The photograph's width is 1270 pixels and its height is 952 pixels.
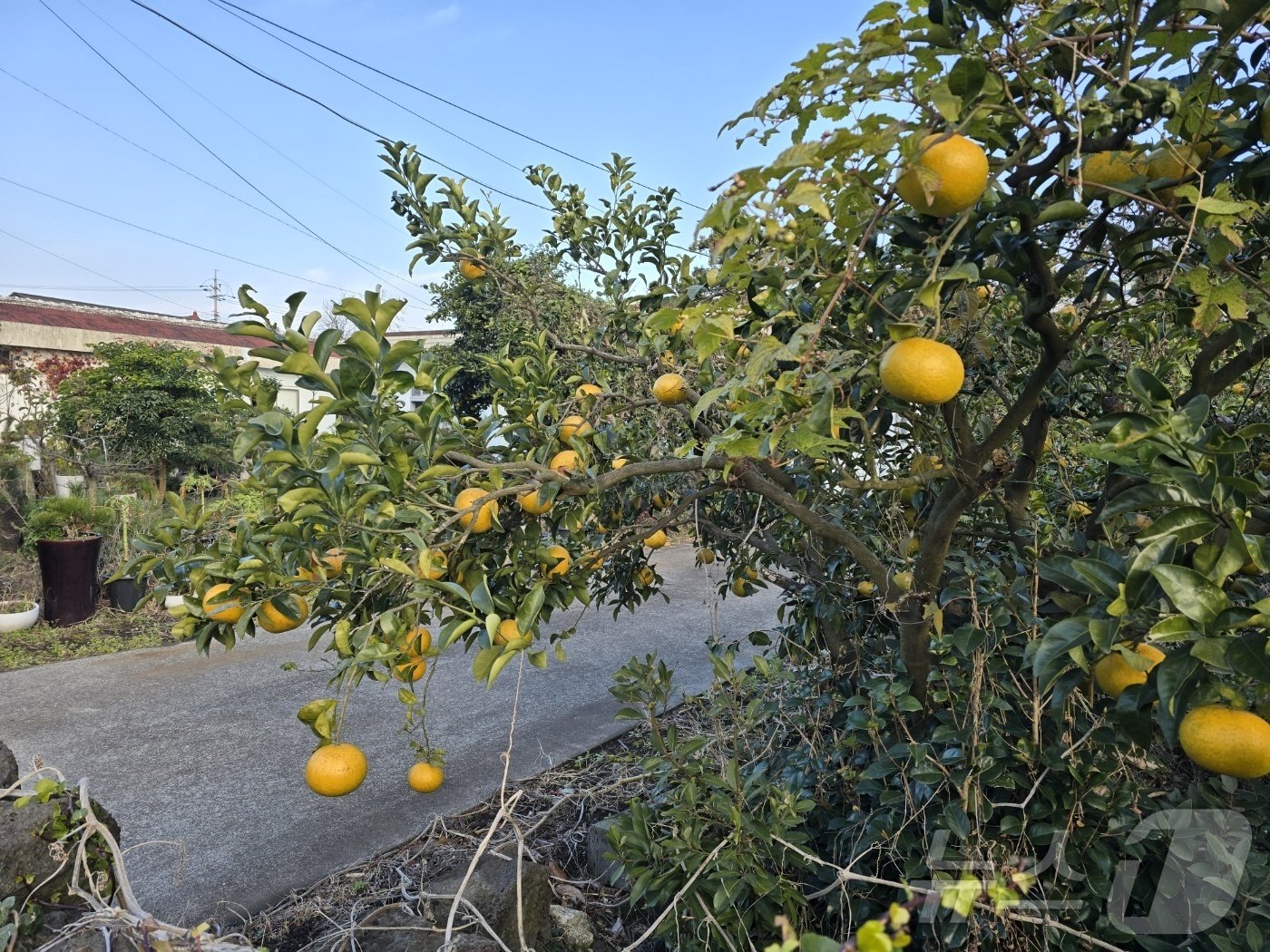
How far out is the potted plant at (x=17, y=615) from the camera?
18.1 ft

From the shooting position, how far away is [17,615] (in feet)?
18.2

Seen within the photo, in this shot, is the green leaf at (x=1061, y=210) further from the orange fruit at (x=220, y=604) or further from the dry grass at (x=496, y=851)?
the dry grass at (x=496, y=851)

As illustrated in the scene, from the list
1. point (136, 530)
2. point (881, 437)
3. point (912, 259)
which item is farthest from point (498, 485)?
point (136, 530)

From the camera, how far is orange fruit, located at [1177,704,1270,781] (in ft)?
2.96

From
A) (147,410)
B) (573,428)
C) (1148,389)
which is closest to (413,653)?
(573,428)

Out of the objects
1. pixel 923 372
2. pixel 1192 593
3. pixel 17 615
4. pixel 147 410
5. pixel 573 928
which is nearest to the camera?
pixel 1192 593

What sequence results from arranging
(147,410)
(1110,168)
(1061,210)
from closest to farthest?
(1061,210)
(1110,168)
(147,410)

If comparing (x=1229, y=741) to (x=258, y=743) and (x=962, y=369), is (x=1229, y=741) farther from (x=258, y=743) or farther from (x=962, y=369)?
(x=258, y=743)

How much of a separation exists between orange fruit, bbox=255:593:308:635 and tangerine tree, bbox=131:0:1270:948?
0.04m

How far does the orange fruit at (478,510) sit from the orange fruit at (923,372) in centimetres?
79

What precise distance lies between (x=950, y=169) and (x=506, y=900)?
194 cm

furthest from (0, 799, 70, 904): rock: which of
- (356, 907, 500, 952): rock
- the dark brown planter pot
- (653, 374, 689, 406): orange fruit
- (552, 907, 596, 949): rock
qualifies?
the dark brown planter pot

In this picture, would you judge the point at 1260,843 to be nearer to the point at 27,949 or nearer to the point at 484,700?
the point at 27,949

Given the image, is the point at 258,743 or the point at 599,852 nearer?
the point at 599,852
